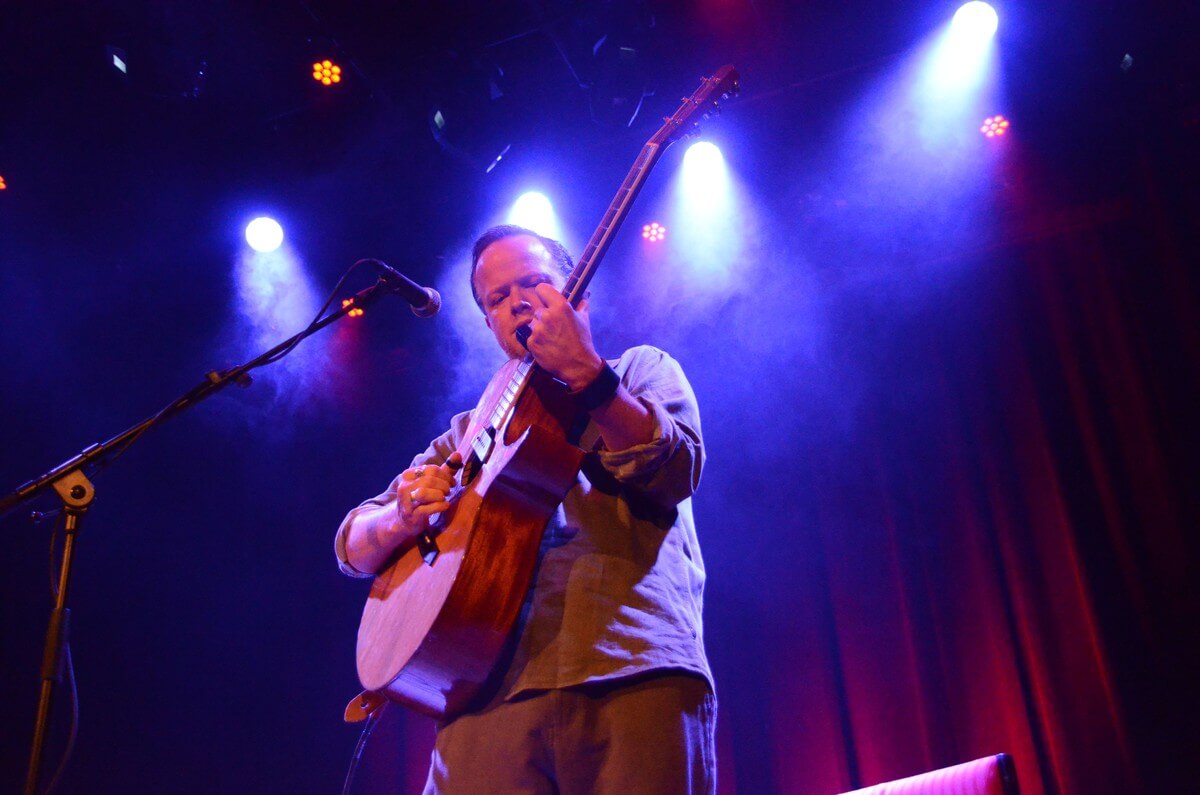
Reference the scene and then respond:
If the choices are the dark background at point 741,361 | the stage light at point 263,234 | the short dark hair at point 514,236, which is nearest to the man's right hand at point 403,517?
the short dark hair at point 514,236

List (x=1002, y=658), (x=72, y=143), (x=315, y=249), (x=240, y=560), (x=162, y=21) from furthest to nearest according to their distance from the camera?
(x=315, y=249)
(x=240, y=560)
(x=72, y=143)
(x=162, y=21)
(x=1002, y=658)

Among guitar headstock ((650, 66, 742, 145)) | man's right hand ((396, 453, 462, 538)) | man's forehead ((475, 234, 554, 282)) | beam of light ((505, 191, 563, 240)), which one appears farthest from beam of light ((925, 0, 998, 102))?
man's right hand ((396, 453, 462, 538))

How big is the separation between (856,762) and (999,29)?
4277mm

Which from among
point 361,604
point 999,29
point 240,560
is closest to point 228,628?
point 240,560

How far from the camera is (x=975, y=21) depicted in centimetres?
505

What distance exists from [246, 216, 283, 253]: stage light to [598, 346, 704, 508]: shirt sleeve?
4.48 meters

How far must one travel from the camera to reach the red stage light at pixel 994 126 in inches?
202

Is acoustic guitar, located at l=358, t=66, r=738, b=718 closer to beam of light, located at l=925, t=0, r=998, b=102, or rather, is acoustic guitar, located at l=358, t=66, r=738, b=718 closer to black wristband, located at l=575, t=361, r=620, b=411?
black wristband, located at l=575, t=361, r=620, b=411

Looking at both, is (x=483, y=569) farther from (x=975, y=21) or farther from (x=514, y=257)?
(x=975, y=21)

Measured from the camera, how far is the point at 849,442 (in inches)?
200

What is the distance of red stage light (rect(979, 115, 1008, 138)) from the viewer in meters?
5.14

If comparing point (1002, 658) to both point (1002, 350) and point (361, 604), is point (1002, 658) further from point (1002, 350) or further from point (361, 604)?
point (361, 604)

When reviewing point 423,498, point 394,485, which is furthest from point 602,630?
point 394,485

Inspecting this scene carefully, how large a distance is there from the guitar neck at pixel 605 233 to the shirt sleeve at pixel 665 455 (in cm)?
34
